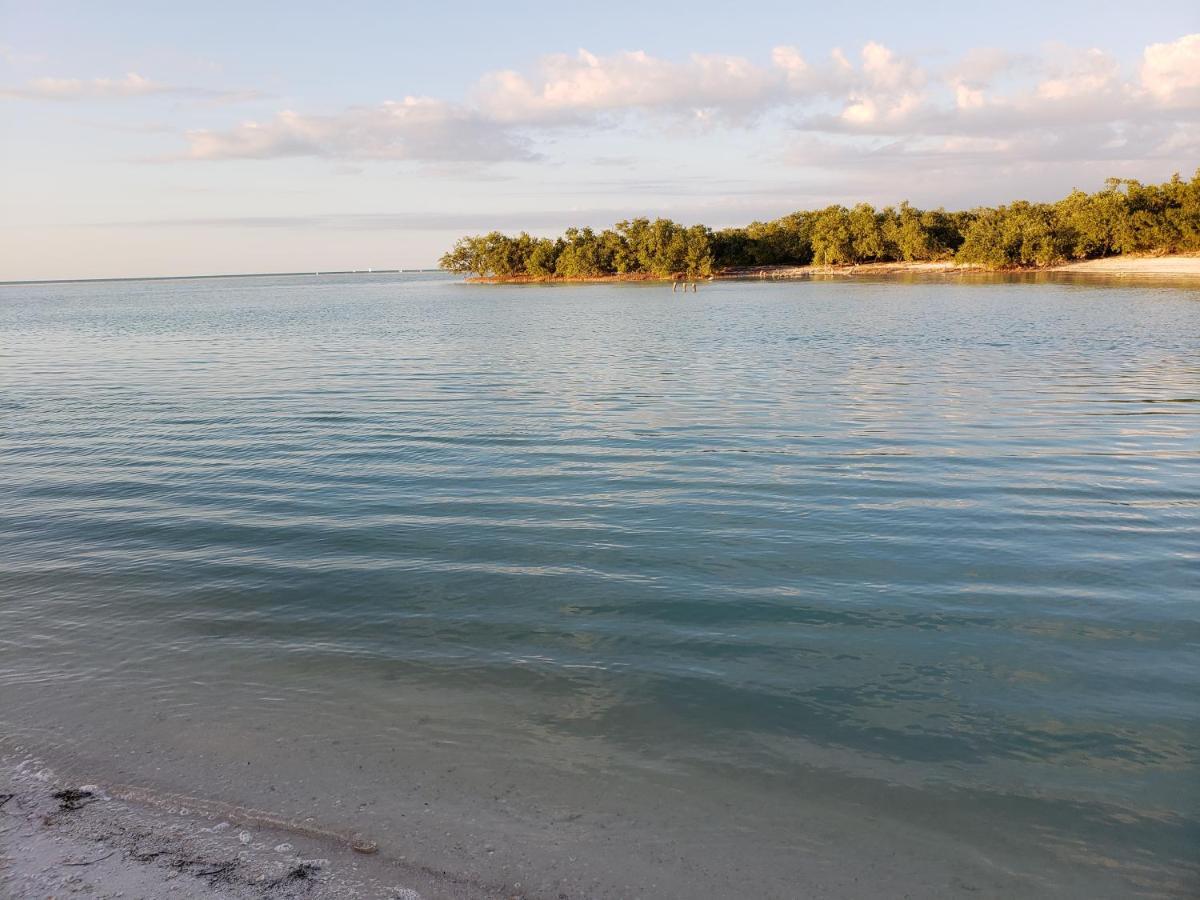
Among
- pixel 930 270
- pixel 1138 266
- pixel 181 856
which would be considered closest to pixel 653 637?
pixel 181 856

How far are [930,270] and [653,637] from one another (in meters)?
155

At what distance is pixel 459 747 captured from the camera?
6949 millimetres

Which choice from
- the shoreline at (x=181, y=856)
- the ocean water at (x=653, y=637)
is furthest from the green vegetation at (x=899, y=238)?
the shoreline at (x=181, y=856)

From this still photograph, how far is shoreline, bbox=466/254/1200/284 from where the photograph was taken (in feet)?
361

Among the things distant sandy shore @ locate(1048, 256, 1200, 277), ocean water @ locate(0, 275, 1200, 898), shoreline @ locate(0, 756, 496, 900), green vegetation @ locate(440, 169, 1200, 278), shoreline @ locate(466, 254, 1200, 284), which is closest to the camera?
shoreline @ locate(0, 756, 496, 900)

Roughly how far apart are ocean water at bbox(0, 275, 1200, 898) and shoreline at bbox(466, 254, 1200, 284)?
108m

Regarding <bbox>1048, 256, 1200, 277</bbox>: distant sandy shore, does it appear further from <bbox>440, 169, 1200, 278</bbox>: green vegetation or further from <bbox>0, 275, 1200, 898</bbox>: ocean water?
<bbox>0, 275, 1200, 898</bbox>: ocean water

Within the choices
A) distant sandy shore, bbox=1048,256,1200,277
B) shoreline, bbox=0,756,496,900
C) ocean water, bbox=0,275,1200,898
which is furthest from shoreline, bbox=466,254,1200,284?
shoreline, bbox=0,756,496,900

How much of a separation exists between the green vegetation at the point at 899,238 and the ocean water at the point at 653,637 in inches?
4887

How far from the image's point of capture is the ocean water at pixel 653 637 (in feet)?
19.3

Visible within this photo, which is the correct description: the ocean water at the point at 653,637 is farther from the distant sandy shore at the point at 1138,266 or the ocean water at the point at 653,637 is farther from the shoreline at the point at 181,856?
the distant sandy shore at the point at 1138,266

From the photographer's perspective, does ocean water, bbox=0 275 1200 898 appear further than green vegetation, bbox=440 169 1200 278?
No

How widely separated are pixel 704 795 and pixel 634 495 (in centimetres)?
856

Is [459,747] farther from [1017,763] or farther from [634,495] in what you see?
[634,495]
